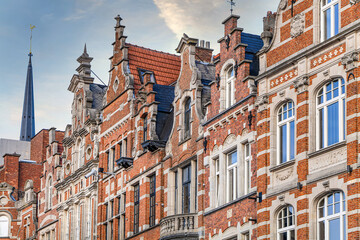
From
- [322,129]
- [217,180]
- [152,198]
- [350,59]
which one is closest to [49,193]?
[152,198]

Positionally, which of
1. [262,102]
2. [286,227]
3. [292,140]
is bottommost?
[286,227]

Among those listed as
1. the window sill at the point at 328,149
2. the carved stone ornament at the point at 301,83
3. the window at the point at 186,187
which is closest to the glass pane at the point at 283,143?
the carved stone ornament at the point at 301,83

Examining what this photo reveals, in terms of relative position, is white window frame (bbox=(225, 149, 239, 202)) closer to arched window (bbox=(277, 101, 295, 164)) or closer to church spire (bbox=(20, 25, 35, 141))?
arched window (bbox=(277, 101, 295, 164))

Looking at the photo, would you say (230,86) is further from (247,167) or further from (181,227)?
(181,227)

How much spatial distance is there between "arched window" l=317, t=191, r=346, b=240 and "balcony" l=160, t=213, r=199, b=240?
27.3 feet

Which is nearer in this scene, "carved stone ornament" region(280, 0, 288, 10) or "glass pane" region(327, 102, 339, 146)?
"glass pane" region(327, 102, 339, 146)

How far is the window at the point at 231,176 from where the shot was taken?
Result: 31402 mm

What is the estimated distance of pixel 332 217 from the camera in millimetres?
25219

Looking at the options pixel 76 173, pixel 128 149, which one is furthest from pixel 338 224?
pixel 76 173

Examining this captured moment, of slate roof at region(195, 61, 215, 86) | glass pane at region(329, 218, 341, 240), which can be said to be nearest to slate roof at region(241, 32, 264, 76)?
slate roof at region(195, 61, 215, 86)

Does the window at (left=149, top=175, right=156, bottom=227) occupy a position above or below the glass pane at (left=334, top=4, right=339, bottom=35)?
below

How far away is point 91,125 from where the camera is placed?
154 feet

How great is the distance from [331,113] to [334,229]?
339cm

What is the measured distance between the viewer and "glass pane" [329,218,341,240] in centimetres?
2494
